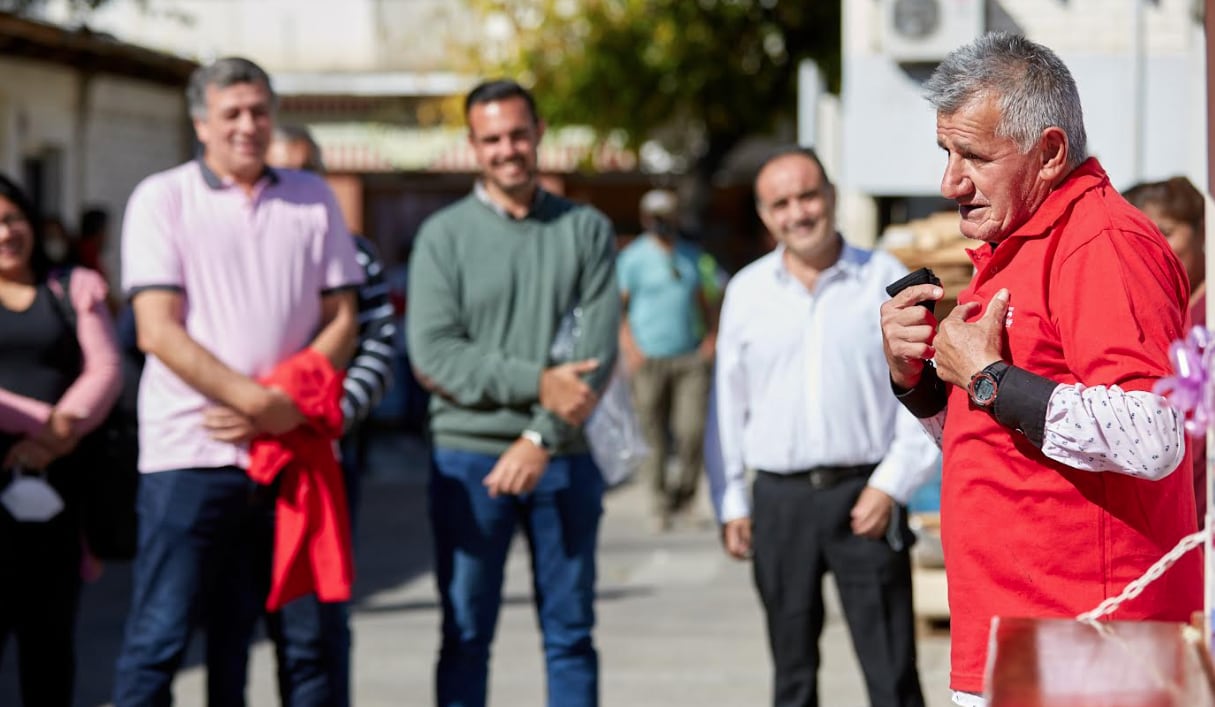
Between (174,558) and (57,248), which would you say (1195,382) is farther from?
(57,248)

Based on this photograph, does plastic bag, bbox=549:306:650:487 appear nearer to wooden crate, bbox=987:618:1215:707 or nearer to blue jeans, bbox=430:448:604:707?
blue jeans, bbox=430:448:604:707

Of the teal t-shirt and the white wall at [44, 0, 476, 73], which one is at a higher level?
the white wall at [44, 0, 476, 73]

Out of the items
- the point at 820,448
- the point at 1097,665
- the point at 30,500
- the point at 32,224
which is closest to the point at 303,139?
the point at 32,224

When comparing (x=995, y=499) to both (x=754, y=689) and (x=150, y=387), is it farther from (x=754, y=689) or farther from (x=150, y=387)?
(x=754, y=689)

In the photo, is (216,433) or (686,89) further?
(686,89)

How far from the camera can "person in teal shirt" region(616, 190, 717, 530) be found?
1377 centimetres

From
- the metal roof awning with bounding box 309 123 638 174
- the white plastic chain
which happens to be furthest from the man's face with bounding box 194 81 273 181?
the metal roof awning with bounding box 309 123 638 174

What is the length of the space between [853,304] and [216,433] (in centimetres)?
188

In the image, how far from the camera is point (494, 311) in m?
5.95

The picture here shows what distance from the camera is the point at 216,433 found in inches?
220

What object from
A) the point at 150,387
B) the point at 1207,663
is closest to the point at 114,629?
the point at 150,387

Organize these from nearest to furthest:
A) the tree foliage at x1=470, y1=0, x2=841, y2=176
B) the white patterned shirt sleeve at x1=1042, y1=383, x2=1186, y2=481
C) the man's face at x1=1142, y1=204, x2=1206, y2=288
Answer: the white patterned shirt sleeve at x1=1042, y1=383, x2=1186, y2=481 → the man's face at x1=1142, y1=204, x2=1206, y2=288 → the tree foliage at x1=470, y1=0, x2=841, y2=176

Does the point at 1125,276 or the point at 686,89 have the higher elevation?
the point at 686,89

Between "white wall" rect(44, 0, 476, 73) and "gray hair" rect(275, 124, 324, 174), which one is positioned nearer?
"gray hair" rect(275, 124, 324, 174)
